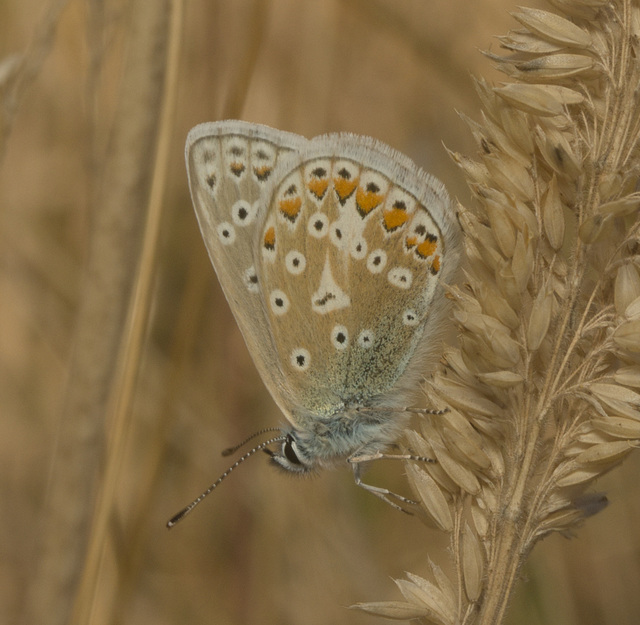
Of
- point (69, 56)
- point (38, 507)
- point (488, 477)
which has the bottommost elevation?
point (38, 507)

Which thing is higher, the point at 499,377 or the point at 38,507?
the point at 499,377

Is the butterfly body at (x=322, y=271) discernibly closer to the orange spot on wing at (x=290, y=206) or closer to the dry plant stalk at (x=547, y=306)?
the orange spot on wing at (x=290, y=206)

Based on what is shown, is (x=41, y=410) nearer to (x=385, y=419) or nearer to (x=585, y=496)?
(x=385, y=419)

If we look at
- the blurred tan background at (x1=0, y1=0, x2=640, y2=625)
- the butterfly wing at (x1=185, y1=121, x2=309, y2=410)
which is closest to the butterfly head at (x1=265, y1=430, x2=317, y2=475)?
the butterfly wing at (x1=185, y1=121, x2=309, y2=410)

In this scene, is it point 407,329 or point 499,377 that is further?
point 407,329

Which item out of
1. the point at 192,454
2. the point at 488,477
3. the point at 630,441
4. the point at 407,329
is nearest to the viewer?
the point at 630,441

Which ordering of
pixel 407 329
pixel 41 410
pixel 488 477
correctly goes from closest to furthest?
pixel 488 477 → pixel 407 329 → pixel 41 410

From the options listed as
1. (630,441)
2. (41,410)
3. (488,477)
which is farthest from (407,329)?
(41,410)

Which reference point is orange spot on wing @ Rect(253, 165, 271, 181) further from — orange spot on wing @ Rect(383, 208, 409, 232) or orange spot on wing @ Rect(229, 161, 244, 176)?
orange spot on wing @ Rect(383, 208, 409, 232)
